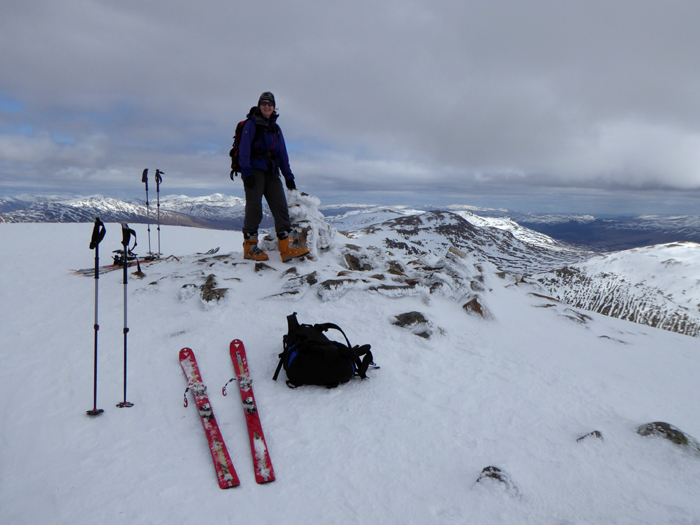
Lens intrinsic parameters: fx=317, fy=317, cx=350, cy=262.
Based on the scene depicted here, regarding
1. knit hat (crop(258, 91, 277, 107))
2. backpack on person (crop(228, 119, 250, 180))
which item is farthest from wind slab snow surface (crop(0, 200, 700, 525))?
knit hat (crop(258, 91, 277, 107))

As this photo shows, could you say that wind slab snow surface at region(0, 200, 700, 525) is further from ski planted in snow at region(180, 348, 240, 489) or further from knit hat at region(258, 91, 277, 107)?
knit hat at region(258, 91, 277, 107)

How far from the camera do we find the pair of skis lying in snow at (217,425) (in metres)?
3.52

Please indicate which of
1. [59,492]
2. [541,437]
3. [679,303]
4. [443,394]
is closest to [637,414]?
[541,437]

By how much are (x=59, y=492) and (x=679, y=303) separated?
734 feet

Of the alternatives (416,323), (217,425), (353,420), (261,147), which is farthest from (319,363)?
(261,147)

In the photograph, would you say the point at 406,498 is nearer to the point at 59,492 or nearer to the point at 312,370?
the point at 312,370

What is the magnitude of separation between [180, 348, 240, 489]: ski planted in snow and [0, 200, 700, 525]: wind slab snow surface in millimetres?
100

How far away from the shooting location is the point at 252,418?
4.31 metres

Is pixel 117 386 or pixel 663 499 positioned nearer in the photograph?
pixel 663 499

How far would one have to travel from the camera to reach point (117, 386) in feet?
16.4

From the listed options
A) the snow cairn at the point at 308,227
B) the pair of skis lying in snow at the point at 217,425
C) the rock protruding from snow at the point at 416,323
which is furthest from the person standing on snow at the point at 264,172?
the pair of skis lying in snow at the point at 217,425

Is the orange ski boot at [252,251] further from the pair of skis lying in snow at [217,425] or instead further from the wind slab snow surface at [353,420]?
the pair of skis lying in snow at [217,425]

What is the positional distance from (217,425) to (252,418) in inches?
17.6

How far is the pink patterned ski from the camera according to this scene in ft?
11.7
